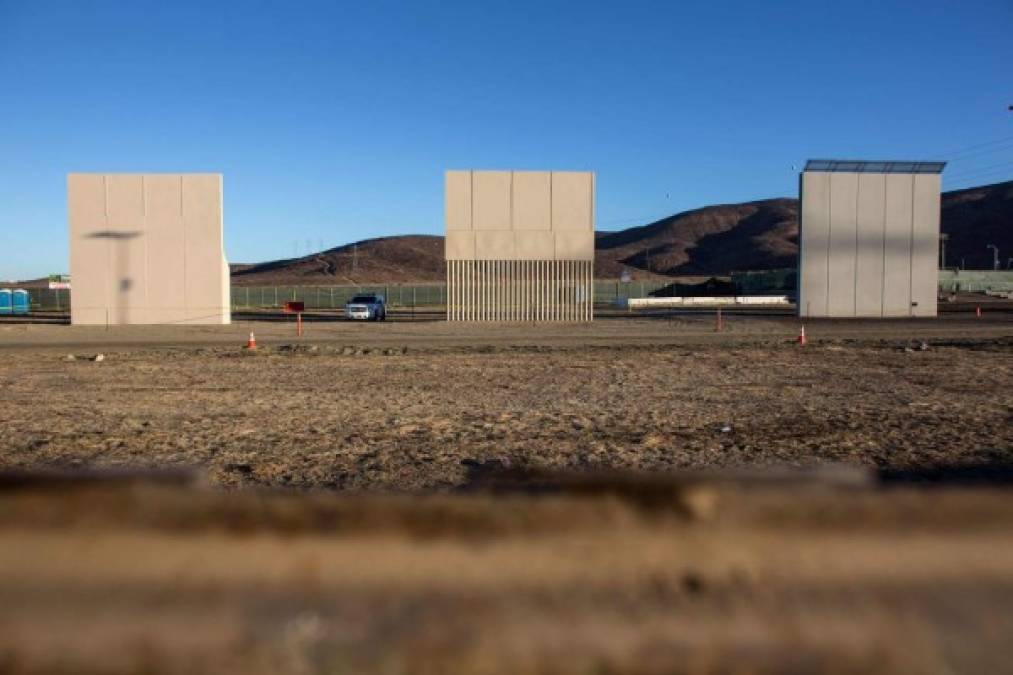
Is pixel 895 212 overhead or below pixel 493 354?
overhead

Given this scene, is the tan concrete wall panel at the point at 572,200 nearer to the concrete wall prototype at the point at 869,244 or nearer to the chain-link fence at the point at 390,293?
the concrete wall prototype at the point at 869,244

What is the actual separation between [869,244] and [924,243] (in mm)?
3099

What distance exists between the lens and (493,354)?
72.9 ft

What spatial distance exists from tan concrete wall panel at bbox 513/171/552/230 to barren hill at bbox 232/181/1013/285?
10134 cm

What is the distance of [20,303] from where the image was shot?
6022cm

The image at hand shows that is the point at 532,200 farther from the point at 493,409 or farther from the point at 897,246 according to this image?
the point at 493,409

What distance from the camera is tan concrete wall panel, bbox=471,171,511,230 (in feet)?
135

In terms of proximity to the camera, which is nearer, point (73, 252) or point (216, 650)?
point (216, 650)

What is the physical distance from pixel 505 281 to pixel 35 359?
2517 cm

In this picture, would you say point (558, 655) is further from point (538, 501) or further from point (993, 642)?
point (993, 642)

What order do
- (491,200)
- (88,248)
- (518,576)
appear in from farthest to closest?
(491,200), (88,248), (518,576)

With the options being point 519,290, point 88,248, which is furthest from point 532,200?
point 88,248

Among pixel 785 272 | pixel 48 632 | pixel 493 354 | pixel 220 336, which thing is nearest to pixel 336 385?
pixel 493 354

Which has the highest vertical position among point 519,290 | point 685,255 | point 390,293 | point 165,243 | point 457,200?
point 685,255
